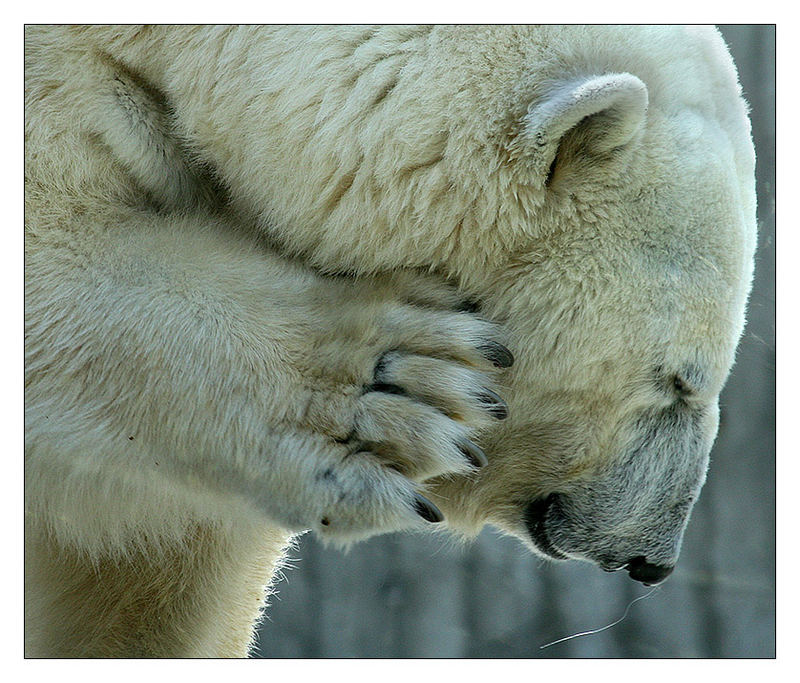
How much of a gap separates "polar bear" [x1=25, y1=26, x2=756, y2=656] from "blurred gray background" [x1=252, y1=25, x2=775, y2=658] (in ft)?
7.86

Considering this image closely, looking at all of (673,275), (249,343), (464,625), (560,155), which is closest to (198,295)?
(249,343)

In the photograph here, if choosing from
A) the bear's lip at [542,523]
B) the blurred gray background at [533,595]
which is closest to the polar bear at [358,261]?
the bear's lip at [542,523]

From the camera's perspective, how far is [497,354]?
4.92 ft

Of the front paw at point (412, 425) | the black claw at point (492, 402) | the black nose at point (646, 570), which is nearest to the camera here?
the front paw at point (412, 425)

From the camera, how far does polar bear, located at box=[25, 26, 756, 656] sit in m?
1.39

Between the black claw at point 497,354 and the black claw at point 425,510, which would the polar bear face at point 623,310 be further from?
the black claw at point 425,510

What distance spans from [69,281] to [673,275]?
825 mm

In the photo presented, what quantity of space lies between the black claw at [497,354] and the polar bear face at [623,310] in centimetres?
7

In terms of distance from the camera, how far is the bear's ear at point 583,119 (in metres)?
1.39

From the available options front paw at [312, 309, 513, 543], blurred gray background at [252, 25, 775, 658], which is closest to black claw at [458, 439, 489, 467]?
front paw at [312, 309, 513, 543]

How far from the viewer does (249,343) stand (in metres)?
1.43

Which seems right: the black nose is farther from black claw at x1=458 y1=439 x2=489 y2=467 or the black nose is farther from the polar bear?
black claw at x1=458 y1=439 x2=489 y2=467

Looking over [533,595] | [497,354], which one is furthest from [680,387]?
[533,595]

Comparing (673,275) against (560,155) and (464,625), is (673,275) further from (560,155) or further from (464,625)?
(464,625)
